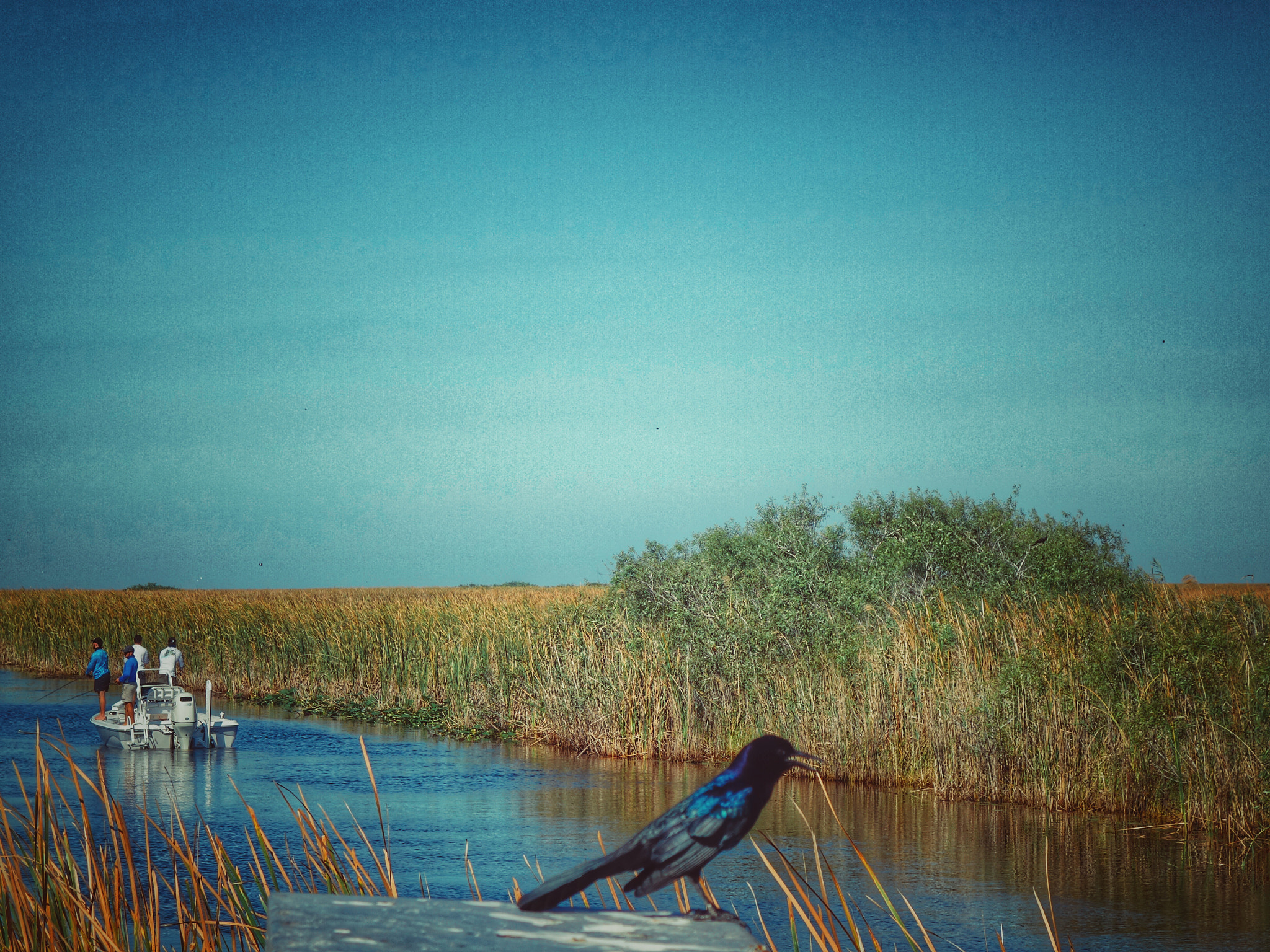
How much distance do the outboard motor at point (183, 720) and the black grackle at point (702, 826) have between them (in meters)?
14.4

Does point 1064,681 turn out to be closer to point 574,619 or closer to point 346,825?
point 346,825

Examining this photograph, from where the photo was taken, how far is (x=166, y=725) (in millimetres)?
15586

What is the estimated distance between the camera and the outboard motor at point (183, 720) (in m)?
15.5

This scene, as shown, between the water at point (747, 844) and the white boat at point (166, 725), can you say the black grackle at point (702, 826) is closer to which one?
the water at point (747, 844)

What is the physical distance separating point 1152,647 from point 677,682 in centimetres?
657

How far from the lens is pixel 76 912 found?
3.82 m

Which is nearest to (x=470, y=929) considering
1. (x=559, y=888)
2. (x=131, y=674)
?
(x=559, y=888)

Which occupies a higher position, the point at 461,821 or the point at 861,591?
the point at 861,591

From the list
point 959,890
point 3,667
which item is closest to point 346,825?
point 959,890

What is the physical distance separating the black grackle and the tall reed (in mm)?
7894

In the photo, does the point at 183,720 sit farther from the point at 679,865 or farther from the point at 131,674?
the point at 679,865

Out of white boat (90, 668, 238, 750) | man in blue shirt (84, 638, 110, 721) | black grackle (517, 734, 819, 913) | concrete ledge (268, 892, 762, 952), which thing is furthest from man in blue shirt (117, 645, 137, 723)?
concrete ledge (268, 892, 762, 952)

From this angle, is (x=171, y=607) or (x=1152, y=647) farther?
(x=171, y=607)

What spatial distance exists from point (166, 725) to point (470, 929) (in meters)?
15.5
